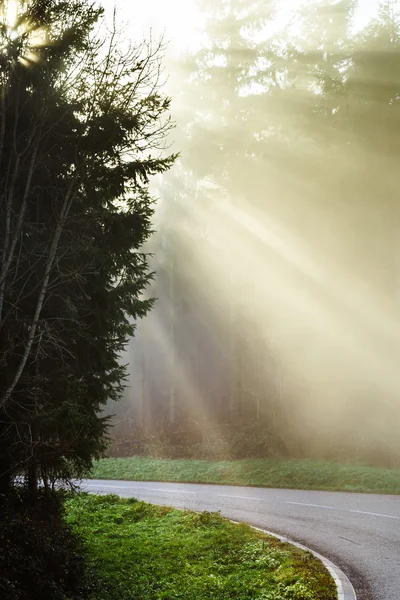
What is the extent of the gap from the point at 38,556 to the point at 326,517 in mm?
7923

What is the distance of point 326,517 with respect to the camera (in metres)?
13.8

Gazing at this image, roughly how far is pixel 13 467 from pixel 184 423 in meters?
24.4

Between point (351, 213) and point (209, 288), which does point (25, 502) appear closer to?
point (351, 213)

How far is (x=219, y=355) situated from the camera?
42.2 metres

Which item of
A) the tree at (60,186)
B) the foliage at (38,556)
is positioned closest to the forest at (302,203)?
the tree at (60,186)

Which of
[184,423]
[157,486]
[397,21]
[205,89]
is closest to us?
[157,486]

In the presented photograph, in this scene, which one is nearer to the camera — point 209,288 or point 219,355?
point 209,288

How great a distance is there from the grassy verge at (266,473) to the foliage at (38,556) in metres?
7.38

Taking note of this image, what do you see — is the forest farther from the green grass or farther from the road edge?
the road edge

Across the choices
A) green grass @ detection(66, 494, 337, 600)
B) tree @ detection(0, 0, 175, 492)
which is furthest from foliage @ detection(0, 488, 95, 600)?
tree @ detection(0, 0, 175, 492)

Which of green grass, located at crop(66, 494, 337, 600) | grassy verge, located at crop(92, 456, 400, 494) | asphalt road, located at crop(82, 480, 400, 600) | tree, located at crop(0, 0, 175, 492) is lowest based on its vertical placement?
green grass, located at crop(66, 494, 337, 600)

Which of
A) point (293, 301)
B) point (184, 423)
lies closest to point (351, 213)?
point (293, 301)

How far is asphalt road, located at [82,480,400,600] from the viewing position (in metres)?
9.19

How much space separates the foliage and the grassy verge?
7.38 meters
